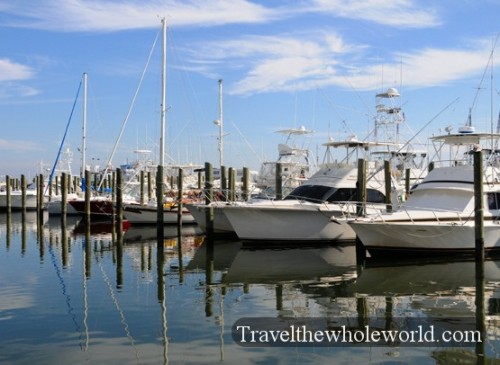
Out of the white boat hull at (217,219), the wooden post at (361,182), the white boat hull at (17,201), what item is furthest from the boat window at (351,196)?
the white boat hull at (17,201)

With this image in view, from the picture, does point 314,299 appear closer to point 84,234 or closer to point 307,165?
point 84,234

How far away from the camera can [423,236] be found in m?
18.1

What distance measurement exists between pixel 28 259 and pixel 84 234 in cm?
911

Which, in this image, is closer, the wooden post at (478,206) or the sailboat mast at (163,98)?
the wooden post at (478,206)

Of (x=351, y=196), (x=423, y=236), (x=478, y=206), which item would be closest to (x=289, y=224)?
(x=351, y=196)

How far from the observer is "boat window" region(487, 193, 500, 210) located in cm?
1914

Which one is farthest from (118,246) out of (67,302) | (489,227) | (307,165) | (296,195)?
(307,165)

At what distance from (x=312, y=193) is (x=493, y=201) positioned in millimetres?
6892

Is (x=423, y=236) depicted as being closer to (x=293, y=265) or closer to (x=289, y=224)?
(x=293, y=265)

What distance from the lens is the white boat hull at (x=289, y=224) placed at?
21828 millimetres

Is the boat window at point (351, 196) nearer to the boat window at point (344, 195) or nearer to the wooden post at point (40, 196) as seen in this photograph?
the boat window at point (344, 195)

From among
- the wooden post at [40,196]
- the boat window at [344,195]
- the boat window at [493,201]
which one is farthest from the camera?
the wooden post at [40,196]

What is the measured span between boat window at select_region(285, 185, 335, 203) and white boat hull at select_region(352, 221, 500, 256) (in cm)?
479

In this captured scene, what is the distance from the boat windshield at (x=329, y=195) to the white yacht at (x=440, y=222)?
3.27 m
